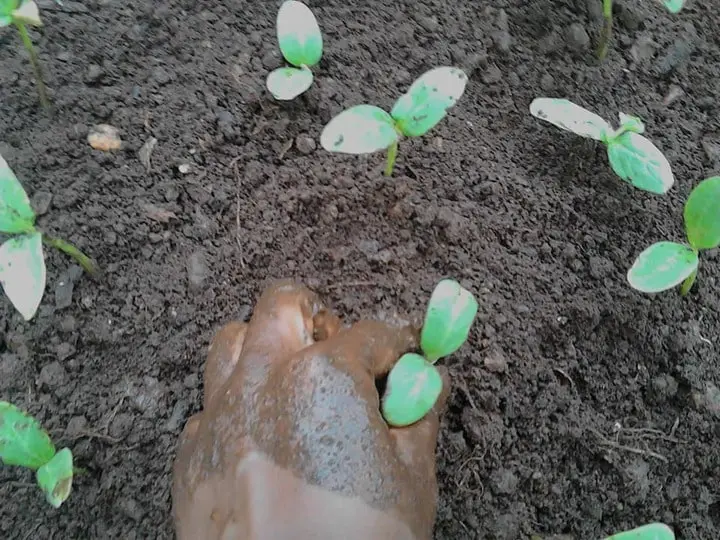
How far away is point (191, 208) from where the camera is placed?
1.26 m

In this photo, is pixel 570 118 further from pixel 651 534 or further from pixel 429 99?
pixel 651 534

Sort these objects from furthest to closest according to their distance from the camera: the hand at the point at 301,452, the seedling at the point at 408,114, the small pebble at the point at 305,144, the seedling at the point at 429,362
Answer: the small pebble at the point at 305,144, the seedling at the point at 408,114, the seedling at the point at 429,362, the hand at the point at 301,452

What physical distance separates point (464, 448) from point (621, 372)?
0.29m

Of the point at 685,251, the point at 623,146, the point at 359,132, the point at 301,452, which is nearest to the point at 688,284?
the point at 685,251

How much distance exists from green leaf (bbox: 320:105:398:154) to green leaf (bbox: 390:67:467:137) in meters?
0.02

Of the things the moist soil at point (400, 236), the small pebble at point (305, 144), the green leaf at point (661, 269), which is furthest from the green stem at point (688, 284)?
the small pebble at point (305, 144)

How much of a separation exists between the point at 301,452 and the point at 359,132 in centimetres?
47

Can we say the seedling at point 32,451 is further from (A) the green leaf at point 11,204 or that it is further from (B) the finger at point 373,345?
(B) the finger at point 373,345

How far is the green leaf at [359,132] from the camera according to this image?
104 centimetres

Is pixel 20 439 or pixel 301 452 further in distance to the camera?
pixel 20 439

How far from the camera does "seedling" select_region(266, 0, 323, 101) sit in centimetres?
120

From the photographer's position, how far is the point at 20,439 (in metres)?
0.97

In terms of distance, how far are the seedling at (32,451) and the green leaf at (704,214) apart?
953 millimetres

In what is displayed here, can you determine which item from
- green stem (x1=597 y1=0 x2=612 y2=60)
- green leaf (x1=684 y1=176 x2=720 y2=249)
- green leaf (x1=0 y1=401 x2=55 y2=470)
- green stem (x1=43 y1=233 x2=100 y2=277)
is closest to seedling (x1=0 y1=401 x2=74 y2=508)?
green leaf (x1=0 y1=401 x2=55 y2=470)
